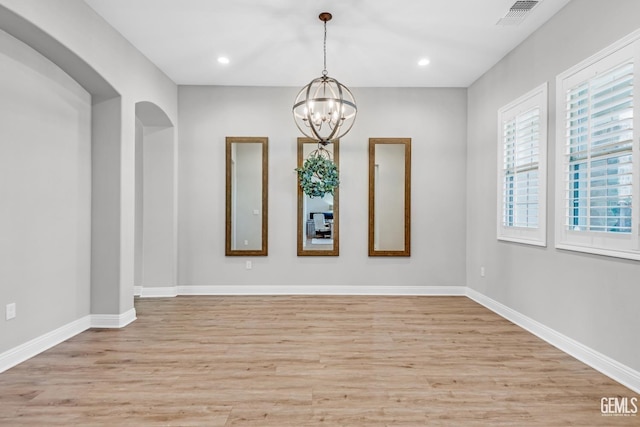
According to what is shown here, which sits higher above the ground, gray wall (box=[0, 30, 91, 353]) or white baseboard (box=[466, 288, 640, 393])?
gray wall (box=[0, 30, 91, 353])

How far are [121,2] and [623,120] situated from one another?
4243mm

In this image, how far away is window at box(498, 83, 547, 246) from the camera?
3.63 m

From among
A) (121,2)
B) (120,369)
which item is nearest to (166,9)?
(121,2)

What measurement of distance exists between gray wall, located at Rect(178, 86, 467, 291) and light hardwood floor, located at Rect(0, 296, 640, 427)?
4.32 ft

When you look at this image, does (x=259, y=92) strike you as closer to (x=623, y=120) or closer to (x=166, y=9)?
(x=166, y=9)

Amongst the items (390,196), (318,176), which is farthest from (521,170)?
(318,176)

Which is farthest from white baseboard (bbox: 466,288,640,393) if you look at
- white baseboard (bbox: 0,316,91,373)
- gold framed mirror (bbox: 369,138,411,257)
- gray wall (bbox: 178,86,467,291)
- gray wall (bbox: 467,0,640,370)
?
white baseboard (bbox: 0,316,91,373)

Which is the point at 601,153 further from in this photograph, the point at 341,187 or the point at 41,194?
the point at 41,194

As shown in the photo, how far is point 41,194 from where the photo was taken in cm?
319

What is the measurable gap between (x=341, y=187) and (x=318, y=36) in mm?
2189

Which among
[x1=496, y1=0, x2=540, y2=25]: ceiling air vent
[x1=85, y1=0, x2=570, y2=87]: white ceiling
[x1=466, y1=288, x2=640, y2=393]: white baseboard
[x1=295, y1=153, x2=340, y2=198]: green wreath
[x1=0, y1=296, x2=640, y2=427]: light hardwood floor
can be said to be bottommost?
[x1=0, y1=296, x2=640, y2=427]: light hardwood floor

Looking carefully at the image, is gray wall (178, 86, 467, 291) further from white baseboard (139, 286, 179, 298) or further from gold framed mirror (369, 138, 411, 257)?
white baseboard (139, 286, 179, 298)

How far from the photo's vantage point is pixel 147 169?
5.30 metres

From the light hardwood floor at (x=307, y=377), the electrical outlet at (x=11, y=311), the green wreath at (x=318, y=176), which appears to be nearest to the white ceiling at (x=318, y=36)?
the green wreath at (x=318, y=176)
